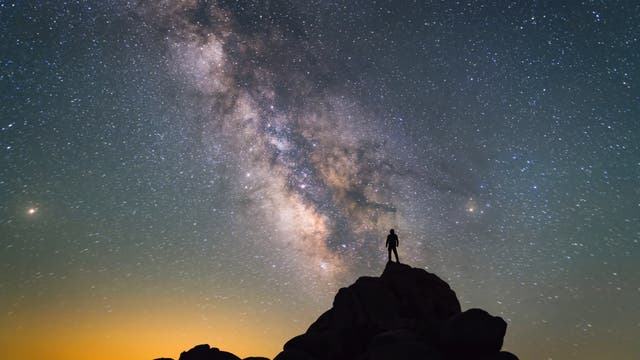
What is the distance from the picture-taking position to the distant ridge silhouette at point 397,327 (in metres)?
16.3

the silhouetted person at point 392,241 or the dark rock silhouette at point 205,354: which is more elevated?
the silhouetted person at point 392,241

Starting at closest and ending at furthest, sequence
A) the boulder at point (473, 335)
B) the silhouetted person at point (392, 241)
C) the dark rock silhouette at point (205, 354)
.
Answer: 1. the boulder at point (473, 335)
2. the dark rock silhouette at point (205, 354)
3. the silhouetted person at point (392, 241)

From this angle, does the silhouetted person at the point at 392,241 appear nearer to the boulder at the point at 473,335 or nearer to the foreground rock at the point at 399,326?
the foreground rock at the point at 399,326

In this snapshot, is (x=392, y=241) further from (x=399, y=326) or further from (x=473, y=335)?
(x=473, y=335)

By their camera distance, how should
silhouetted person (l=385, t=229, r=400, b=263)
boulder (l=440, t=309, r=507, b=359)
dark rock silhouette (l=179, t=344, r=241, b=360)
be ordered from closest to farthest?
boulder (l=440, t=309, r=507, b=359), dark rock silhouette (l=179, t=344, r=241, b=360), silhouetted person (l=385, t=229, r=400, b=263)

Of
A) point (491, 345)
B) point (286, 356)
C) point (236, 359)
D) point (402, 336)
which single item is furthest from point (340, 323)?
point (491, 345)

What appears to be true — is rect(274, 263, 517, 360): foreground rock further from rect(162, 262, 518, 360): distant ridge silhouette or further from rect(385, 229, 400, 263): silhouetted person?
rect(385, 229, 400, 263): silhouetted person

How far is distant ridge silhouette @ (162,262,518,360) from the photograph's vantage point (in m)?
16.3

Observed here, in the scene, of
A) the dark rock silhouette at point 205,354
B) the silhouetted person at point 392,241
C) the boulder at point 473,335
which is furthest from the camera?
A: the silhouetted person at point 392,241

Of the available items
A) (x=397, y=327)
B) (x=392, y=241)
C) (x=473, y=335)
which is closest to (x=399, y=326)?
(x=397, y=327)

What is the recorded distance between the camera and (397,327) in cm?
1936

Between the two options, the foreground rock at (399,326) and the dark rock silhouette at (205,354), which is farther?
the dark rock silhouette at (205,354)

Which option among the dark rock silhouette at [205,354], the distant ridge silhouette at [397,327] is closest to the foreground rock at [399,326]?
the distant ridge silhouette at [397,327]

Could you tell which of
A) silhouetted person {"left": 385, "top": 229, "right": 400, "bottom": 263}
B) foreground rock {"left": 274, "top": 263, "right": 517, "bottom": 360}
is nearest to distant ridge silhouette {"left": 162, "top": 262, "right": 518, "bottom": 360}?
foreground rock {"left": 274, "top": 263, "right": 517, "bottom": 360}
